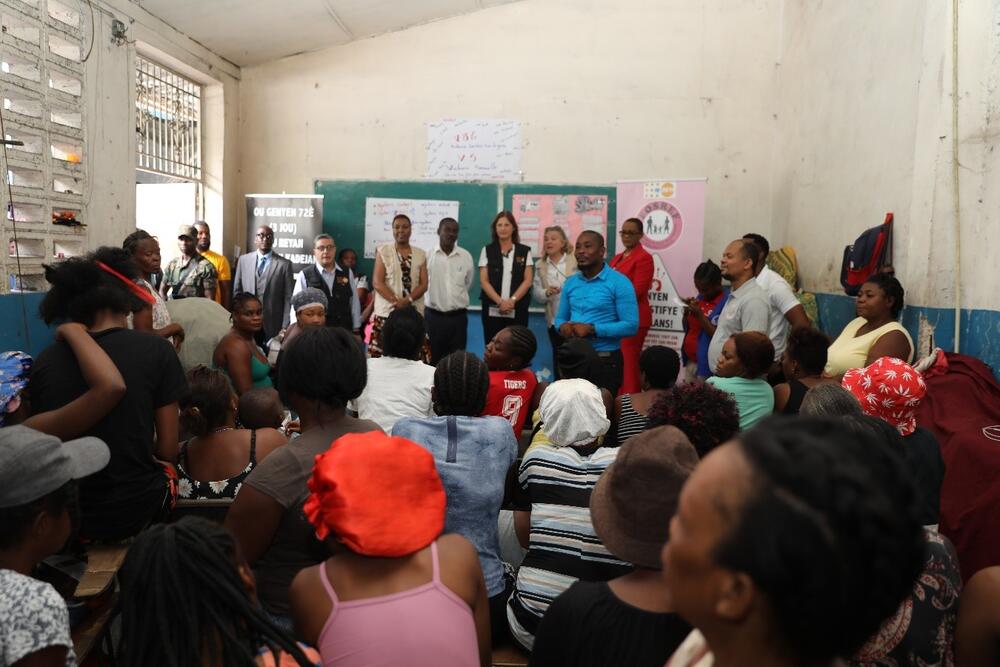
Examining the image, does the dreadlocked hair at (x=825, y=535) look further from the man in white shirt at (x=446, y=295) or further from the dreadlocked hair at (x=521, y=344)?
the man in white shirt at (x=446, y=295)

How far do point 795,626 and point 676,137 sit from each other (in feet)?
22.1

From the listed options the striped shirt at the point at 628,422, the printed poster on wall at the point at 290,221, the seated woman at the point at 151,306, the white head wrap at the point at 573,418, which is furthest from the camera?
the printed poster on wall at the point at 290,221

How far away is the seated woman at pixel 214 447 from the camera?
2.26 meters

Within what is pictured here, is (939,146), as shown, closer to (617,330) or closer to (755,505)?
(617,330)

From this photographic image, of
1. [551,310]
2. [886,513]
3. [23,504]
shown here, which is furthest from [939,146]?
[23,504]

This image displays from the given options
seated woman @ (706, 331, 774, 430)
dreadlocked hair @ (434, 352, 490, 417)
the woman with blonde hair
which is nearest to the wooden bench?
dreadlocked hair @ (434, 352, 490, 417)

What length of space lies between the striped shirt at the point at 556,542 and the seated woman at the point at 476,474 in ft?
0.30

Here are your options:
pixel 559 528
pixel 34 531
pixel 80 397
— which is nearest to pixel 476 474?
pixel 559 528

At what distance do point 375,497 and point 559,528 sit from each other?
715 millimetres

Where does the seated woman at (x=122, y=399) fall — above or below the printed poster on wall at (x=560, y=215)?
below

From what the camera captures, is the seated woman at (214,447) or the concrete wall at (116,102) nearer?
the seated woman at (214,447)

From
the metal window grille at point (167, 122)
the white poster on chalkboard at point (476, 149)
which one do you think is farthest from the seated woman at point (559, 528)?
the white poster on chalkboard at point (476, 149)

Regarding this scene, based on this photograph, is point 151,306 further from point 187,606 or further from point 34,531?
point 187,606

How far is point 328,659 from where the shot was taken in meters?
1.27
